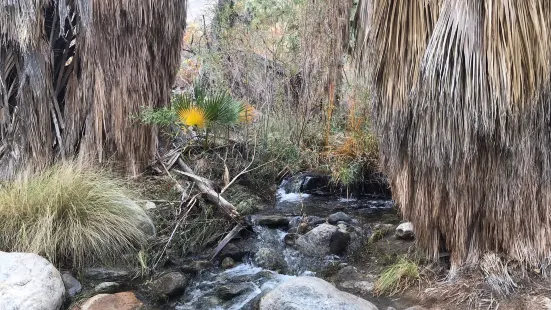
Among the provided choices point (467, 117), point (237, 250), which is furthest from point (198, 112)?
point (467, 117)

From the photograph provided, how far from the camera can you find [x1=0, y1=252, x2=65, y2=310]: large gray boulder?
389 centimetres

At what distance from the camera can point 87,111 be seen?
6137 mm

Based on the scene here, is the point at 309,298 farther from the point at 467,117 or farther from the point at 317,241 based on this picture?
the point at 467,117

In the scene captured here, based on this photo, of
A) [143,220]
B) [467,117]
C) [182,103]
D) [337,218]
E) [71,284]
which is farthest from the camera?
[337,218]

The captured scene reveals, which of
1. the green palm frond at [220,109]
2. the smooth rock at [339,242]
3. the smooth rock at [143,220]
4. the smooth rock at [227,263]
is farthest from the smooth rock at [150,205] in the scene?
the smooth rock at [339,242]

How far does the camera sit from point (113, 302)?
4219 millimetres

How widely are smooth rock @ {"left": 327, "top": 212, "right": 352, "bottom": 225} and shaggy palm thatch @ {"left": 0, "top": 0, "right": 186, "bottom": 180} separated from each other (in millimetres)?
2576

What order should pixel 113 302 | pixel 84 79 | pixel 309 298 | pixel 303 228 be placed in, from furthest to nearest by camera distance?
pixel 303 228
pixel 84 79
pixel 113 302
pixel 309 298

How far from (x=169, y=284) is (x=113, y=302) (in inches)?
22.6

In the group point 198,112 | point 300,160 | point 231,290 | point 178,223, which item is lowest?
point 231,290

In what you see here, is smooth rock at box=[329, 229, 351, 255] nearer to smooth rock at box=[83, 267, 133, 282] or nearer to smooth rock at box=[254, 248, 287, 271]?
smooth rock at box=[254, 248, 287, 271]

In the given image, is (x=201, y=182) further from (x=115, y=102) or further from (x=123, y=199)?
(x=115, y=102)

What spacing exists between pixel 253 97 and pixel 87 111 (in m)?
3.95

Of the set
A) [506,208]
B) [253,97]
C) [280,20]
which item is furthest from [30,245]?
[280,20]
